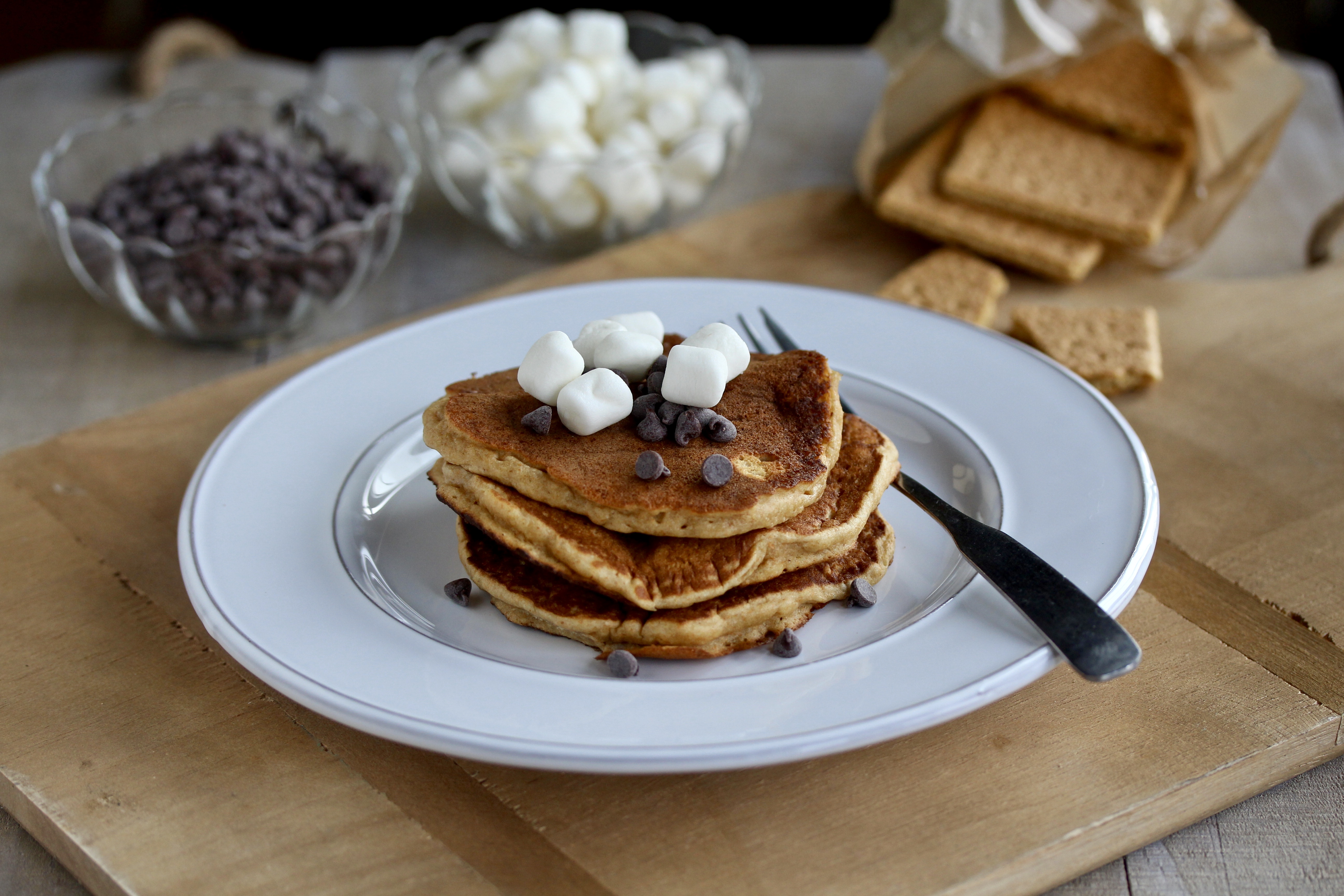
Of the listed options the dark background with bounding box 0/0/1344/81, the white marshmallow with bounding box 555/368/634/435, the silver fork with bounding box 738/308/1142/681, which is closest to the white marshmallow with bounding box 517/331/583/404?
the white marshmallow with bounding box 555/368/634/435

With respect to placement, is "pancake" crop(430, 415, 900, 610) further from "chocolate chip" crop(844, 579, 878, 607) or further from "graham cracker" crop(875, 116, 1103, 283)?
"graham cracker" crop(875, 116, 1103, 283)

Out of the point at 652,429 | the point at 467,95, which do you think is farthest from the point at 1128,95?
the point at 652,429

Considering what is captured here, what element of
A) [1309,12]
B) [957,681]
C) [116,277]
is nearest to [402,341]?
[116,277]

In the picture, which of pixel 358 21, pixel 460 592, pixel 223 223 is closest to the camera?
pixel 460 592

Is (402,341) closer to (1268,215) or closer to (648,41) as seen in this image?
(648,41)

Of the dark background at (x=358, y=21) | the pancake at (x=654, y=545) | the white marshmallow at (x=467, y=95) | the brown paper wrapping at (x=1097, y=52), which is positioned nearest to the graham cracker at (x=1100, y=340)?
the brown paper wrapping at (x=1097, y=52)

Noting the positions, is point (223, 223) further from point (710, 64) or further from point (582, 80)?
point (710, 64)

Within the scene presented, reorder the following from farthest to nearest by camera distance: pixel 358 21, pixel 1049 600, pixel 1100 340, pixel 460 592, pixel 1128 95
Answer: pixel 358 21 → pixel 1128 95 → pixel 1100 340 → pixel 460 592 → pixel 1049 600
